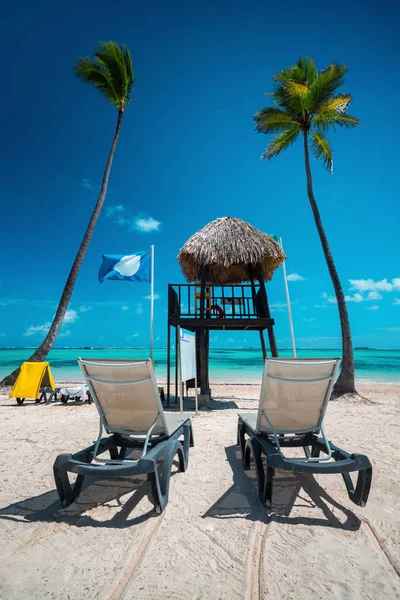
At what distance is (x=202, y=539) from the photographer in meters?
2.03

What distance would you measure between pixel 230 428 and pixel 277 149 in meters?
11.3

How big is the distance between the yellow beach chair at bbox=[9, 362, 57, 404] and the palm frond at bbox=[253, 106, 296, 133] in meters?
Result: 11.9

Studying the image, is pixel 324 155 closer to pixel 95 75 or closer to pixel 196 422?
pixel 95 75

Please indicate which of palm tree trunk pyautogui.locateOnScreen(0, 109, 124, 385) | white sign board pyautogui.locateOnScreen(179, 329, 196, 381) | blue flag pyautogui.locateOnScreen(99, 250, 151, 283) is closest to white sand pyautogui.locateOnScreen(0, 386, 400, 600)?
white sign board pyautogui.locateOnScreen(179, 329, 196, 381)

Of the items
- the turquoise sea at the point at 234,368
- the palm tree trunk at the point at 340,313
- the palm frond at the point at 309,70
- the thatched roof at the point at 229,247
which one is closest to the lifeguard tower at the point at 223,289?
the thatched roof at the point at 229,247

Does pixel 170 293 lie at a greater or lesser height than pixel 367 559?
greater

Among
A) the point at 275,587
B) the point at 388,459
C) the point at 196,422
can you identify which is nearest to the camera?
the point at 275,587

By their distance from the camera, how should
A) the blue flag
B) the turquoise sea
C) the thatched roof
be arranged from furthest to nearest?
the turquoise sea < the blue flag < the thatched roof

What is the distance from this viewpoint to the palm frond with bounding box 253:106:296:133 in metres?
11.8

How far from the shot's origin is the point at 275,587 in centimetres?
158

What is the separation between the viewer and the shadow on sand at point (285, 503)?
227 centimetres

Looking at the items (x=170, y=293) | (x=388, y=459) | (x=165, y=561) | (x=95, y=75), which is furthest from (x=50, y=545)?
(x=95, y=75)

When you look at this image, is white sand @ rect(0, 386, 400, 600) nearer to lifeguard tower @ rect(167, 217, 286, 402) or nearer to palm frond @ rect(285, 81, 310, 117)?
lifeguard tower @ rect(167, 217, 286, 402)

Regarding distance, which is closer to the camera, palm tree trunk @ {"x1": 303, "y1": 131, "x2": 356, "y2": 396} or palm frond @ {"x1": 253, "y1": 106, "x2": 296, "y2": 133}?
palm tree trunk @ {"x1": 303, "y1": 131, "x2": 356, "y2": 396}
